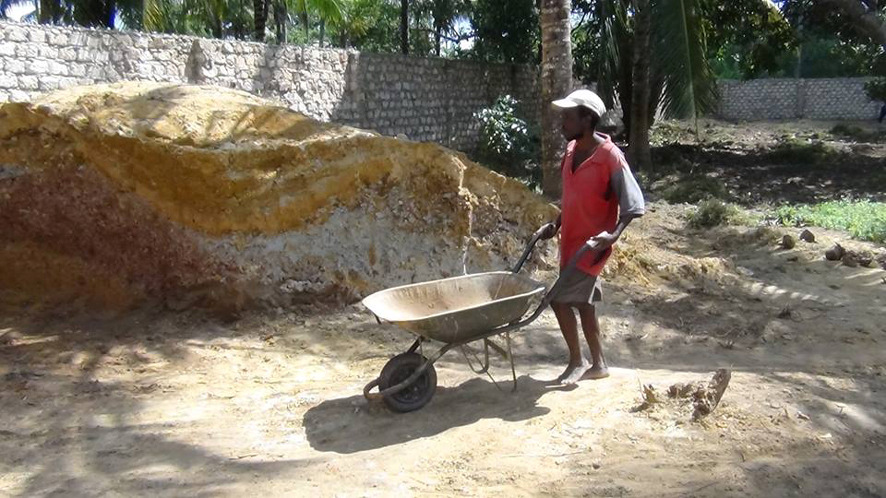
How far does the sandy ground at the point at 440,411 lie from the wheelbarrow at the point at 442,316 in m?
0.17

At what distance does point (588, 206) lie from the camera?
15.4 ft

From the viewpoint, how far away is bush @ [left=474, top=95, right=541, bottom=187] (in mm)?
15508

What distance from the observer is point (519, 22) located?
18.6 m

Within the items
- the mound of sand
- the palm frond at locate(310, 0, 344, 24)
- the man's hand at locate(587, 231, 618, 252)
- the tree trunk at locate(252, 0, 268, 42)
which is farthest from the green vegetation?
the man's hand at locate(587, 231, 618, 252)

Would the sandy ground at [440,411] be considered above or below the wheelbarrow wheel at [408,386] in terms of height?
below

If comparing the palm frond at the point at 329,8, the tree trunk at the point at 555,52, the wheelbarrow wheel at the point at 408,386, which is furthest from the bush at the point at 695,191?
the wheelbarrow wheel at the point at 408,386

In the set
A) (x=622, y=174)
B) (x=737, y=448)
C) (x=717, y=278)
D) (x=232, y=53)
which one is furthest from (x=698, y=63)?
(x=737, y=448)

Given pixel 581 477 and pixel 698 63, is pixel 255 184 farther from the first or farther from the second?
pixel 698 63

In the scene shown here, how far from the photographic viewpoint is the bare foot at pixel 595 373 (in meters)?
4.98

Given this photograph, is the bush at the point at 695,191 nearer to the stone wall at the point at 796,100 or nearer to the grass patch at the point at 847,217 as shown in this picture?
the grass patch at the point at 847,217

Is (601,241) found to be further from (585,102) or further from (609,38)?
(609,38)

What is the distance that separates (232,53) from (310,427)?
8.08 meters

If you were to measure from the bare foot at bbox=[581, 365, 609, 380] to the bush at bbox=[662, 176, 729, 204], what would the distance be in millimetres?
8492

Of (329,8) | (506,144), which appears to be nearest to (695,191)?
(506,144)
